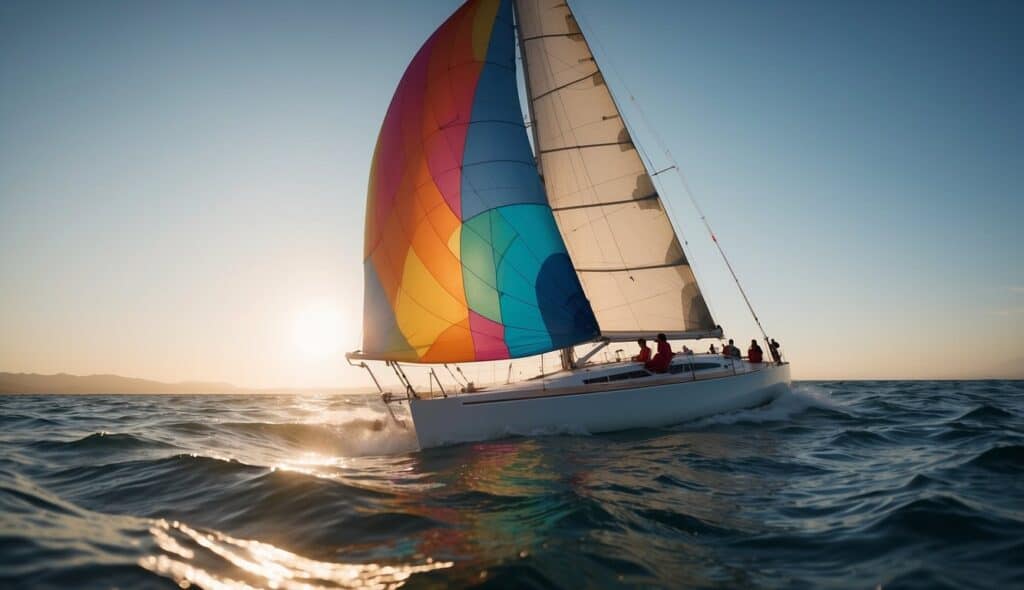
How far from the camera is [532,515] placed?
4.86 metres

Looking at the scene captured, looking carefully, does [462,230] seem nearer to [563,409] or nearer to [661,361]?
[563,409]

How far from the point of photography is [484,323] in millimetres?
10281

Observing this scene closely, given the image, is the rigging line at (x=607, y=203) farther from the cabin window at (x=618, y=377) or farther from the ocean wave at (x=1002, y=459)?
the ocean wave at (x=1002, y=459)

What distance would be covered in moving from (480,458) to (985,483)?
Answer: 21.0ft

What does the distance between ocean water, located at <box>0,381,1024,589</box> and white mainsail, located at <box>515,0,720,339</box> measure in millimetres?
5286

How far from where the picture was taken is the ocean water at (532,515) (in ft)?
11.5

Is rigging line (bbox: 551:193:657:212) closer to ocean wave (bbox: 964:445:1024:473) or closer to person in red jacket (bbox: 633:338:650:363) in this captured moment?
person in red jacket (bbox: 633:338:650:363)

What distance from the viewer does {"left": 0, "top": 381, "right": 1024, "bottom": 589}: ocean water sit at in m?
3.51

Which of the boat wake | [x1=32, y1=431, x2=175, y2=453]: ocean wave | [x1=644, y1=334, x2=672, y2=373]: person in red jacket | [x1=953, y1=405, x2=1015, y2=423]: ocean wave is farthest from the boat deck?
[x1=32, y1=431, x2=175, y2=453]: ocean wave

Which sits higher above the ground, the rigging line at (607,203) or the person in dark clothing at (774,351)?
the rigging line at (607,203)

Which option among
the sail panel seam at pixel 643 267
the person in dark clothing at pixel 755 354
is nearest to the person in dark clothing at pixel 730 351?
the person in dark clothing at pixel 755 354

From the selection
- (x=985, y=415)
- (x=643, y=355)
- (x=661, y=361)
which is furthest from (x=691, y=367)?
(x=985, y=415)

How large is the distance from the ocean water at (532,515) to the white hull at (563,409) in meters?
0.63

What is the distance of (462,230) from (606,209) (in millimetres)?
5489
